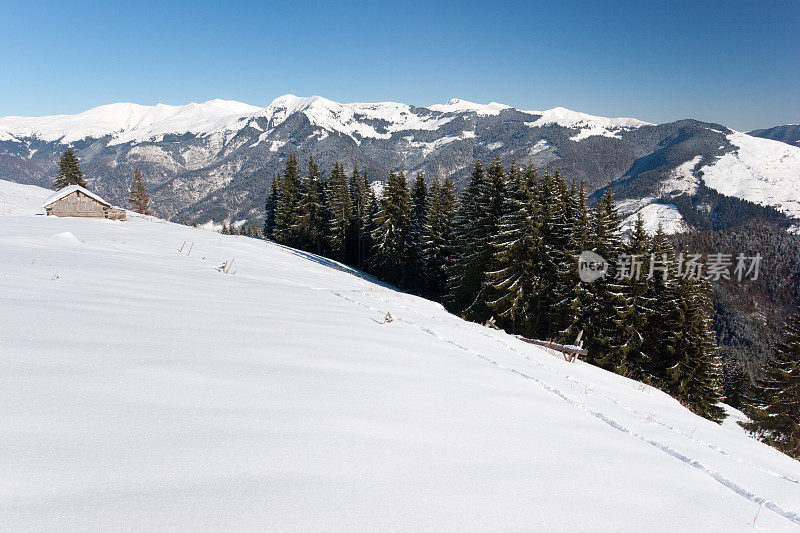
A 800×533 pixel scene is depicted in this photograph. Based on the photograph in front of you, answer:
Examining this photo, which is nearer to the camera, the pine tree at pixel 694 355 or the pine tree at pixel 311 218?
the pine tree at pixel 694 355

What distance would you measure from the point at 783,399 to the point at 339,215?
1824 inches

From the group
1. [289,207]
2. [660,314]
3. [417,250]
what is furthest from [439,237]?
[289,207]

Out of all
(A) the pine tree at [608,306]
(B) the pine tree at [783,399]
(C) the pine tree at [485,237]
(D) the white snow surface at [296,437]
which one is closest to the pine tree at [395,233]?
(C) the pine tree at [485,237]

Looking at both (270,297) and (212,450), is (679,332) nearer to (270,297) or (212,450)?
(270,297)

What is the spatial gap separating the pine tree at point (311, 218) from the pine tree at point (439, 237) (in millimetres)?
20423

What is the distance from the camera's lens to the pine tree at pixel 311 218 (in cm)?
5294

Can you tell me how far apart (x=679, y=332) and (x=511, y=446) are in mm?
A: 28804

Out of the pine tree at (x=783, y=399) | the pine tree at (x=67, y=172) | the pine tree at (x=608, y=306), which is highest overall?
the pine tree at (x=67, y=172)

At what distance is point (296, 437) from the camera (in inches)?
110

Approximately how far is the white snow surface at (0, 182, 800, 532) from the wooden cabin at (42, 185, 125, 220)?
22977mm

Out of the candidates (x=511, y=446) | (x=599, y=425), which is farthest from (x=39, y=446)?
(x=599, y=425)

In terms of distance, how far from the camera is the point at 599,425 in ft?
16.3

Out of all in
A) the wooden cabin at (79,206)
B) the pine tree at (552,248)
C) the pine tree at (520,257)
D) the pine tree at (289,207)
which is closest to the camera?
the wooden cabin at (79,206)

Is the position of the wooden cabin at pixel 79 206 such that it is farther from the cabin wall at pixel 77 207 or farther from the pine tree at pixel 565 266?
the pine tree at pixel 565 266
